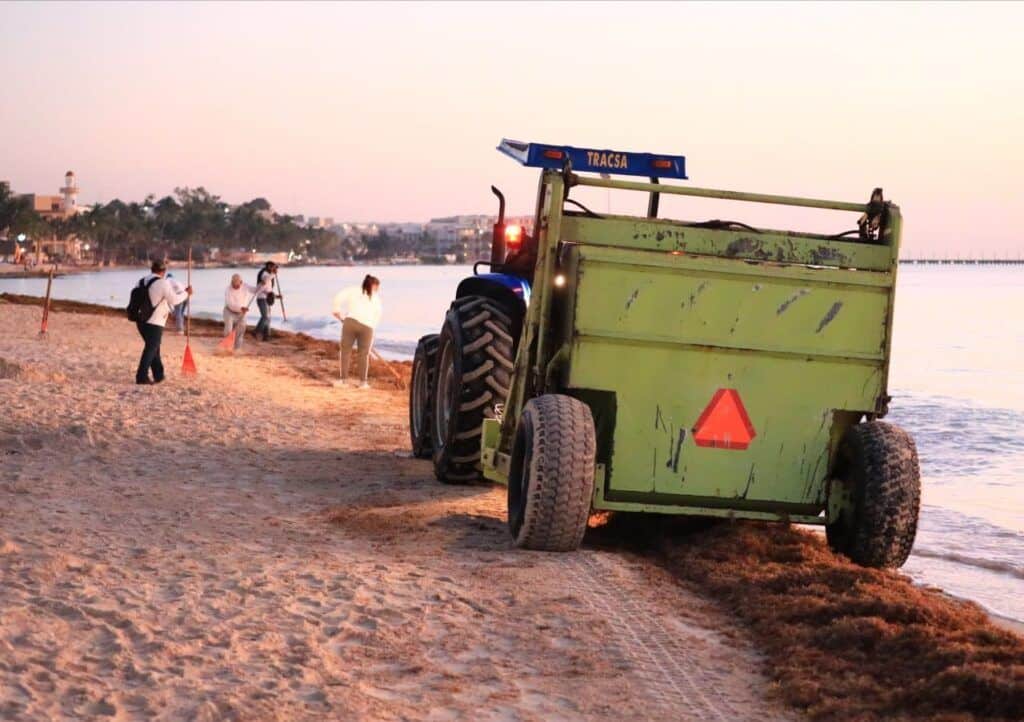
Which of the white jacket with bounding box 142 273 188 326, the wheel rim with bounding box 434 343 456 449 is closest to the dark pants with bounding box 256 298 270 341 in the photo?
the white jacket with bounding box 142 273 188 326

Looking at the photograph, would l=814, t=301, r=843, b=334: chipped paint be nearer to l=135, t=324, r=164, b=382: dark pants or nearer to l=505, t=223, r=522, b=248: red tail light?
l=505, t=223, r=522, b=248: red tail light

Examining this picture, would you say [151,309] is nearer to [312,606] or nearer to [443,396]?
[443,396]

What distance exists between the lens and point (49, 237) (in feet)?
640

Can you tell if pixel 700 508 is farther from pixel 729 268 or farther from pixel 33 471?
pixel 33 471

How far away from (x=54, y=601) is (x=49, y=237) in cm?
20092

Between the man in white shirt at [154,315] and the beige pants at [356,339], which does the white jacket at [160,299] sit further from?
the beige pants at [356,339]

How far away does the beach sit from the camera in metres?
5.06

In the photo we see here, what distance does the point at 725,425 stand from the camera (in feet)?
24.3

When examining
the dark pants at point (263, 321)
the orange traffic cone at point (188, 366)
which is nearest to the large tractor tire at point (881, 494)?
the orange traffic cone at point (188, 366)

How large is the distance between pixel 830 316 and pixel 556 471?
1.77 meters

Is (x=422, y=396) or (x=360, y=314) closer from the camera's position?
(x=422, y=396)

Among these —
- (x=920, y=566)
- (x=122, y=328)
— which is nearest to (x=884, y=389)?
(x=920, y=566)

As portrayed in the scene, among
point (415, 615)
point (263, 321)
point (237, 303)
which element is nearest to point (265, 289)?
point (263, 321)

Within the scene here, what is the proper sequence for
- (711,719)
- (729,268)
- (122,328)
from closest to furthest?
(711,719)
(729,268)
(122,328)
